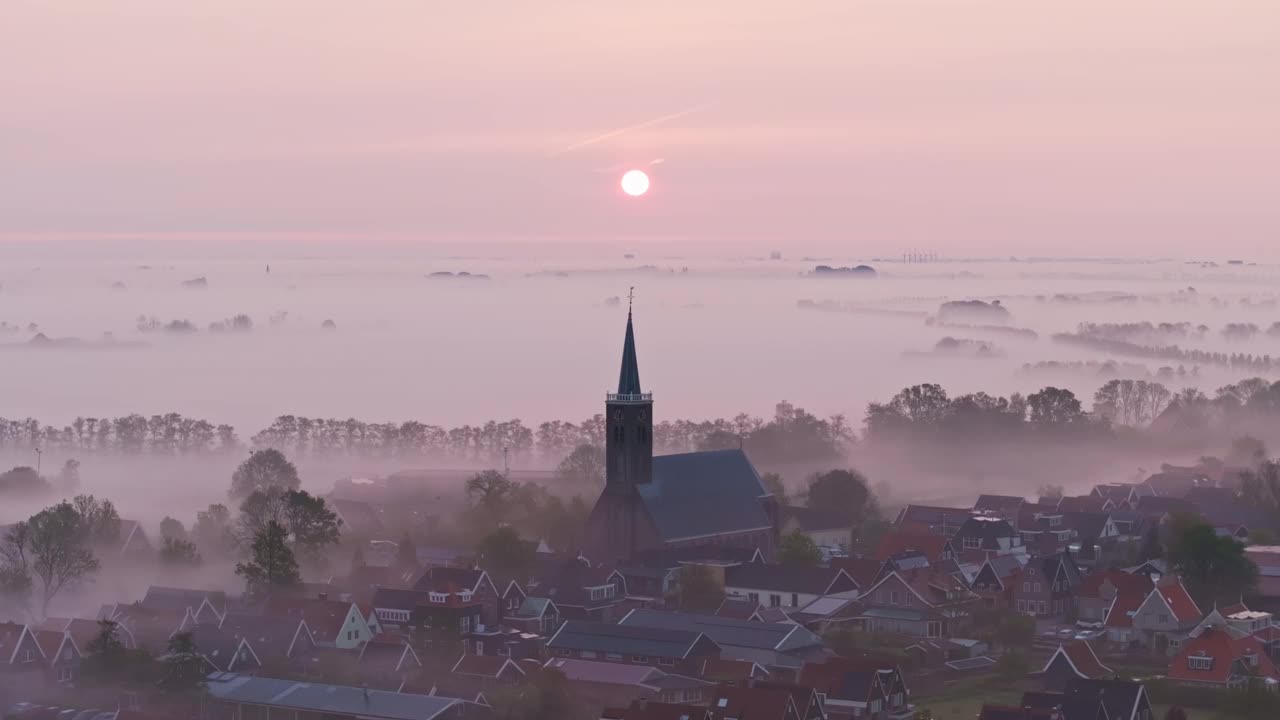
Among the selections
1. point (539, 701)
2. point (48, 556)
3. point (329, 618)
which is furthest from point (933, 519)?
point (539, 701)

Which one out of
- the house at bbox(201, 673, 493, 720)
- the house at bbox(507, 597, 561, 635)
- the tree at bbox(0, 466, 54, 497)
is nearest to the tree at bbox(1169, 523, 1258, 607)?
the house at bbox(507, 597, 561, 635)

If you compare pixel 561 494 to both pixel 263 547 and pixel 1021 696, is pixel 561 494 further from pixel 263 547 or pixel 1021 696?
pixel 1021 696

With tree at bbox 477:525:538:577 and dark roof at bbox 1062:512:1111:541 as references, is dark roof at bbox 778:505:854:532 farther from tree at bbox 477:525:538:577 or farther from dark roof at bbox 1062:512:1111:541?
tree at bbox 477:525:538:577

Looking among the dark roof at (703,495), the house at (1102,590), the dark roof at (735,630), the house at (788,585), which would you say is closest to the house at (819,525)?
the dark roof at (703,495)

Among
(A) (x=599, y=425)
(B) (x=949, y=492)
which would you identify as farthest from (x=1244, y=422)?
(A) (x=599, y=425)

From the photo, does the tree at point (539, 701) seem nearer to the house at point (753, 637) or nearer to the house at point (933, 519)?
the house at point (753, 637)
